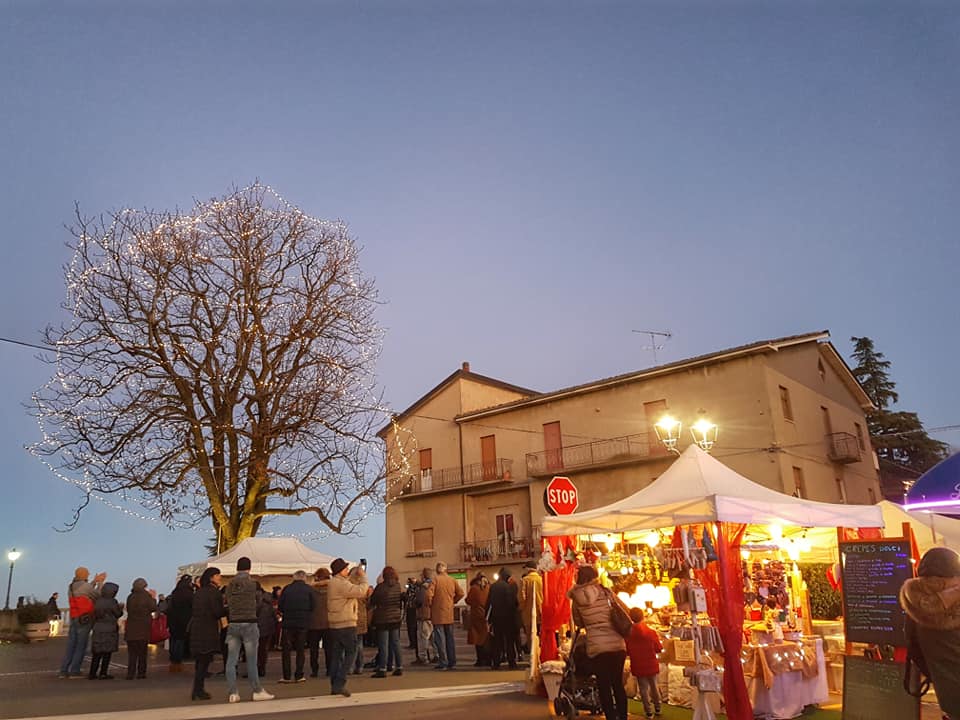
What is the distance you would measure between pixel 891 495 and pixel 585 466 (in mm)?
21548

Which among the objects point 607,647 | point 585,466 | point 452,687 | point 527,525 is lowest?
point 452,687

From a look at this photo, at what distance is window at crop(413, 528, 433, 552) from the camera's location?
32562 mm

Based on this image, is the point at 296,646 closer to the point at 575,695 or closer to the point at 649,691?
the point at 575,695

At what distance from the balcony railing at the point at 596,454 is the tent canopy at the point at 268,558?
40.8 feet

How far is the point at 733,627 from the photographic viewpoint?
24.0 ft

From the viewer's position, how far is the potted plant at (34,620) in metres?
25.4

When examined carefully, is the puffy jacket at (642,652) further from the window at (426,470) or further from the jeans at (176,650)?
the window at (426,470)

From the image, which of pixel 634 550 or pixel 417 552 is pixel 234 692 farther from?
pixel 417 552

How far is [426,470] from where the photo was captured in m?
33.5

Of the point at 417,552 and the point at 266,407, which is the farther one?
the point at 417,552

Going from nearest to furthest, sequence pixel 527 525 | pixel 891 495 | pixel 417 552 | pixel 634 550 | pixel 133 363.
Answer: pixel 634 550, pixel 133 363, pixel 527 525, pixel 417 552, pixel 891 495

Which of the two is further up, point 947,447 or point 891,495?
point 947,447

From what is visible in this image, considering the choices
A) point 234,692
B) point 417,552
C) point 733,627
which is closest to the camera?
point 733,627

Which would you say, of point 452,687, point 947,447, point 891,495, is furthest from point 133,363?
point 947,447
